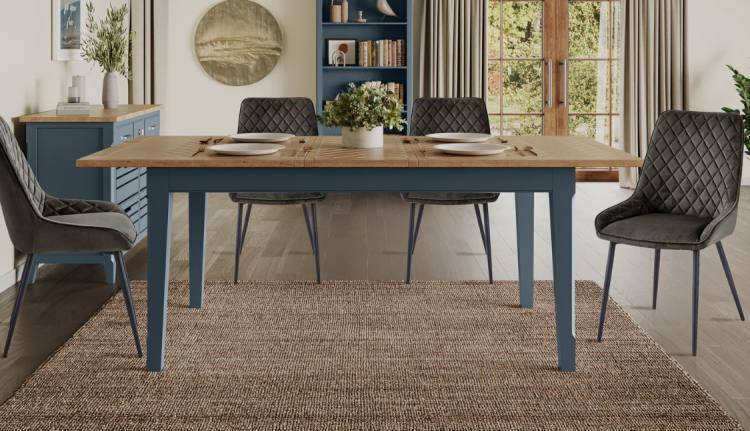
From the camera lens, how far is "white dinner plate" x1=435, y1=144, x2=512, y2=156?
138 inches

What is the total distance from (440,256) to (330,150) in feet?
6.77

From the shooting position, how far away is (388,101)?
12.6ft

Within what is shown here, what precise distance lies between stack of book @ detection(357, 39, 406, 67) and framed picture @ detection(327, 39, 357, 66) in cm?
6

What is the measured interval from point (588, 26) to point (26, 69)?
5290 mm

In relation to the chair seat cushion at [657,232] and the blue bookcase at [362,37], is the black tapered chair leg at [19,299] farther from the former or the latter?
the blue bookcase at [362,37]

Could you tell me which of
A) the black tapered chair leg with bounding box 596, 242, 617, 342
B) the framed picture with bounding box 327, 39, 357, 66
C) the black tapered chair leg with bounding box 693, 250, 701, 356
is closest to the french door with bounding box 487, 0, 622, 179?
the framed picture with bounding box 327, 39, 357, 66

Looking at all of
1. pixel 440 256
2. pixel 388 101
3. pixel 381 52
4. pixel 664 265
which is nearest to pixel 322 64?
pixel 381 52

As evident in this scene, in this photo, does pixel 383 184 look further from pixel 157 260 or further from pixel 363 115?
pixel 157 260

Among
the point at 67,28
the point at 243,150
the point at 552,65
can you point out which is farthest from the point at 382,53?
the point at 243,150

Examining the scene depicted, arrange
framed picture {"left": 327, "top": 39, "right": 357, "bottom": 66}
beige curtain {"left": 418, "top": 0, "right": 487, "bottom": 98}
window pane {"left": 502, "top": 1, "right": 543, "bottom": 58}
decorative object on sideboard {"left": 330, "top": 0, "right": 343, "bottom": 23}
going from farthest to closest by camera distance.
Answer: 1. window pane {"left": 502, "top": 1, "right": 543, "bottom": 58}
2. beige curtain {"left": 418, "top": 0, "right": 487, "bottom": 98}
3. framed picture {"left": 327, "top": 39, "right": 357, "bottom": 66}
4. decorative object on sideboard {"left": 330, "top": 0, "right": 343, "bottom": 23}

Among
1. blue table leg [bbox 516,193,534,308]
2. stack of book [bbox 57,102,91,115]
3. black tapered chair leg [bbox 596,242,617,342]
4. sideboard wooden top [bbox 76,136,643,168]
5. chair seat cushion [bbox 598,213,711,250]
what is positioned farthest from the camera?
stack of book [bbox 57,102,91,115]

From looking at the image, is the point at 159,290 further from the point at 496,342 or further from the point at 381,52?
the point at 381,52

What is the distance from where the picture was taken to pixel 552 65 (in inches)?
344

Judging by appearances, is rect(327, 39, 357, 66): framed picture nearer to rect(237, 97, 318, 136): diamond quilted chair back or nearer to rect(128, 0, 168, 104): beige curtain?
rect(128, 0, 168, 104): beige curtain
